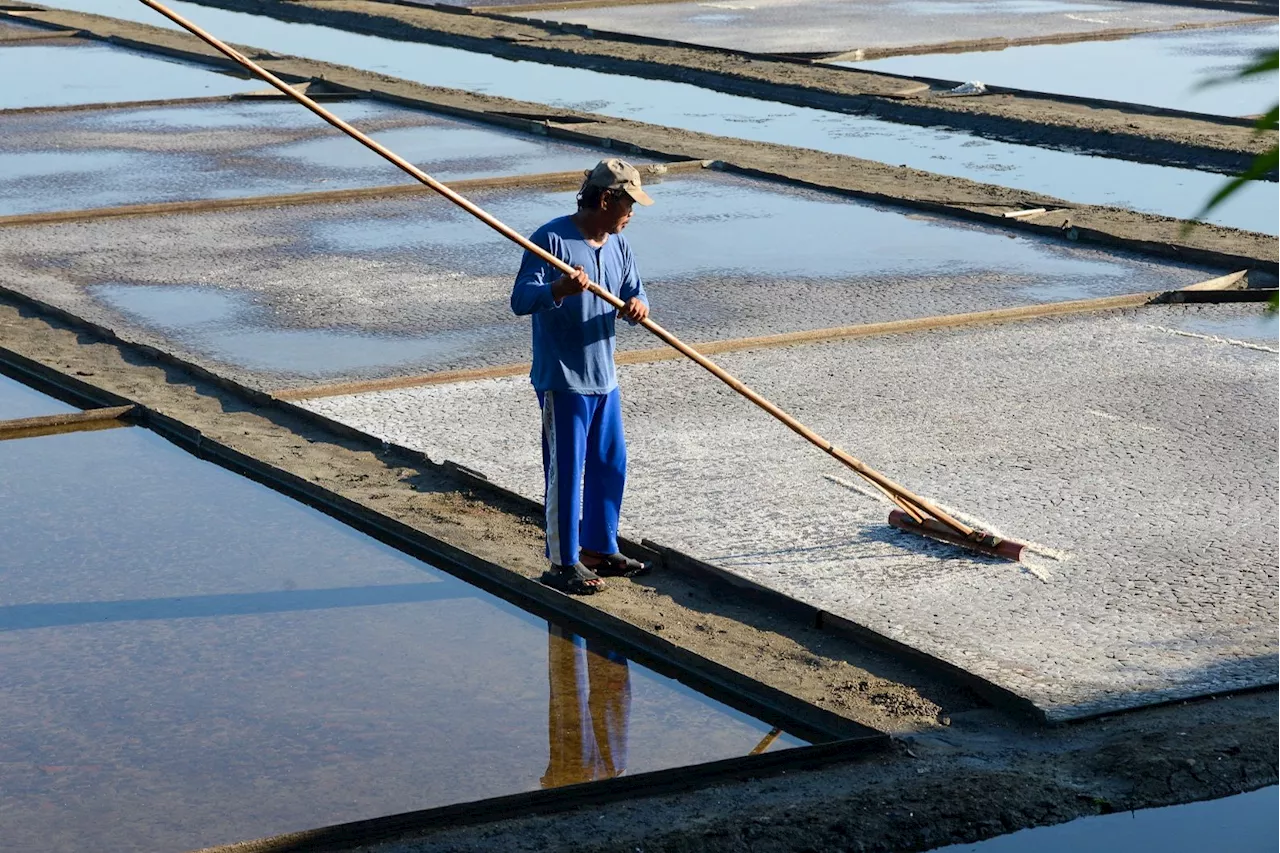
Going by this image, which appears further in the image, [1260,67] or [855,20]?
[855,20]

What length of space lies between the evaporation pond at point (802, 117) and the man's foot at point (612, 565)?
7.59 meters

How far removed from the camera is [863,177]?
14266 millimetres

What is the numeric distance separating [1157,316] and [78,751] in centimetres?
675

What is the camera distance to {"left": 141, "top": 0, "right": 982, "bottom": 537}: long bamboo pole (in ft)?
18.4

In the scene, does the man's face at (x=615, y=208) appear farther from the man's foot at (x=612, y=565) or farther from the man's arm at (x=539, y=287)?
the man's foot at (x=612, y=565)

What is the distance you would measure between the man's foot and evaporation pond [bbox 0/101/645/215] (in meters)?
7.82

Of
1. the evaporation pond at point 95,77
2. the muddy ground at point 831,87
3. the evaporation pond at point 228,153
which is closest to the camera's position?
the evaporation pond at point 228,153

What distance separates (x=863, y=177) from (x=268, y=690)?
953 cm

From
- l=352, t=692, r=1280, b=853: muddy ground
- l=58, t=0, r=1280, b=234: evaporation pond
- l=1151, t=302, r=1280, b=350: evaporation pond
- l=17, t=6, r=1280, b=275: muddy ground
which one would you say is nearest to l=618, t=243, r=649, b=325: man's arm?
l=352, t=692, r=1280, b=853: muddy ground

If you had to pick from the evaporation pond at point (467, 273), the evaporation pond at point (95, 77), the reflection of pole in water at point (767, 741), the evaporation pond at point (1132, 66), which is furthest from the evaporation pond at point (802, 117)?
the reflection of pole in water at point (767, 741)

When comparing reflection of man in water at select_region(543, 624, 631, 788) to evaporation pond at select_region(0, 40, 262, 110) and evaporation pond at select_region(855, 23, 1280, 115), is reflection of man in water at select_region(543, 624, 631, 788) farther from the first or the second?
evaporation pond at select_region(0, 40, 262, 110)

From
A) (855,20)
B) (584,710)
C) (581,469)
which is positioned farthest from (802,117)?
(584,710)

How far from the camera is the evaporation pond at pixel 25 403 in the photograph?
841cm

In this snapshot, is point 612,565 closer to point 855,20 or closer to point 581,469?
point 581,469
